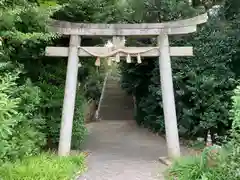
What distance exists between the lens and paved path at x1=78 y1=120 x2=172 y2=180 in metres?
6.51

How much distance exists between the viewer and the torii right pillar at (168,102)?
292 inches

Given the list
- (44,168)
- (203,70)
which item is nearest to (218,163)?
(44,168)

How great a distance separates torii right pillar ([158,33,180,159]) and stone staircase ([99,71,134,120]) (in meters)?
10.2

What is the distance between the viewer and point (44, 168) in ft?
19.0

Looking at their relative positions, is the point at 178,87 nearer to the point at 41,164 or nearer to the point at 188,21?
the point at 188,21

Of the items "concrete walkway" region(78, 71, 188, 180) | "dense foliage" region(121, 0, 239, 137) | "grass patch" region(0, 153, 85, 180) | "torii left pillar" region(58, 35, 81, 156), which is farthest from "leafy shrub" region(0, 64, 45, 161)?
"dense foliage" region(121, 0, 239, 137)

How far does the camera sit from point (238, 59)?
9531mm

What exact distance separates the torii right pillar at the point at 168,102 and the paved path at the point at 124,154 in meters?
0.50

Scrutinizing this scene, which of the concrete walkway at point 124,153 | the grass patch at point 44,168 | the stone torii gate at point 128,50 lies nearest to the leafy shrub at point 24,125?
the grass patch at point 44,168

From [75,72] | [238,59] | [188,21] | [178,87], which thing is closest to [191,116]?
[178,87]

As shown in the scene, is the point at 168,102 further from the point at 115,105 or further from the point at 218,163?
the point at 115,105

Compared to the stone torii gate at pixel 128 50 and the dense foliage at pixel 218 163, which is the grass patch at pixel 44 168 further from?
the dense foliage at pixel 218 163

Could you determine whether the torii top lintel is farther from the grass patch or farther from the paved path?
the paved path

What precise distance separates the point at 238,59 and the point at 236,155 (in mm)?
5088
